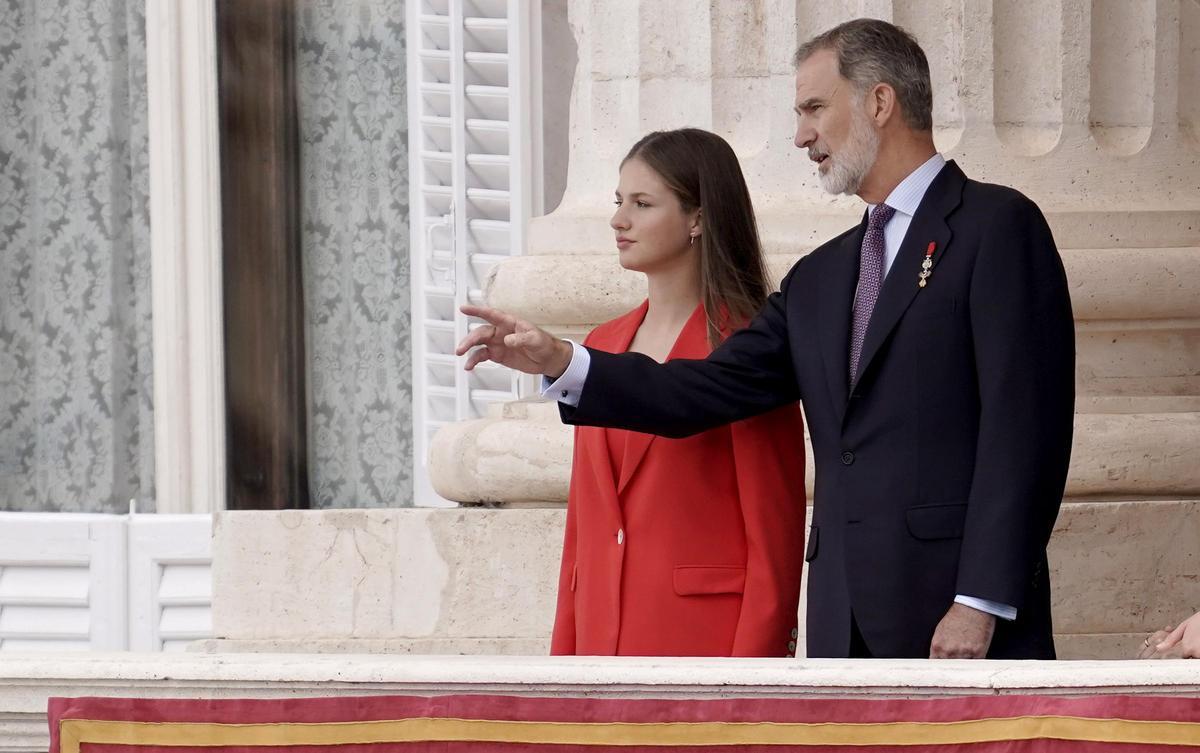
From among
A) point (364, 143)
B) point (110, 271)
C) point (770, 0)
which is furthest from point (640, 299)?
point (110, 271)

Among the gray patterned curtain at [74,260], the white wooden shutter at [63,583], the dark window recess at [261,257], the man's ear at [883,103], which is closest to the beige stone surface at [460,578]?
the man's ear at [883,103]

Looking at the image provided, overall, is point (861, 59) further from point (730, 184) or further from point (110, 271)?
point (110, 271)

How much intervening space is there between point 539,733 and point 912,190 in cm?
98

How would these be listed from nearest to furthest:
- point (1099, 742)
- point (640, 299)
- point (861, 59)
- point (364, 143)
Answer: point (1099, 742) → point (861, 59) → point (640, 299) → point (364, 143)

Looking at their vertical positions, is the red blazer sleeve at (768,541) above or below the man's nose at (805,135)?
below

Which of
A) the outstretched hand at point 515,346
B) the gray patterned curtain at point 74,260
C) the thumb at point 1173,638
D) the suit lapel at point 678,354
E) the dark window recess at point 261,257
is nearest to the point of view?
the thumb at point 1173,638

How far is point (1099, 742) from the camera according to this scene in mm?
2123

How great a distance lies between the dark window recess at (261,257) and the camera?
650cm

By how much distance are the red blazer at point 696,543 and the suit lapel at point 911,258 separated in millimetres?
270

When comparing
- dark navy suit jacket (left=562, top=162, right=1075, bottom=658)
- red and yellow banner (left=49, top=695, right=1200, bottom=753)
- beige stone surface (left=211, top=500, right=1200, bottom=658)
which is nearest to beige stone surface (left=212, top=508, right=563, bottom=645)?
beige stone surface (left=211, top=500, right=1200, bottom=658)

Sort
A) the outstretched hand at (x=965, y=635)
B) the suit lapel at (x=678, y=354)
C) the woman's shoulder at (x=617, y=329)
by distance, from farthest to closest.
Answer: the woman's shoulder at (x=617, y=329)
the suit lapel at (x=678, y=354)
the outstretched hand at (x=965, y=635)

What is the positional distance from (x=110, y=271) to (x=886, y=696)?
497cm

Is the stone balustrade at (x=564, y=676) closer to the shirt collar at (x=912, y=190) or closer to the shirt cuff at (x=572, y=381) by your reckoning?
the shirt cuff at (x=572, y=381)

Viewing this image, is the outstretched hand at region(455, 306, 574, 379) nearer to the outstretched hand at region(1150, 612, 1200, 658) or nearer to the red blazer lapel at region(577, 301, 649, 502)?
the red blazer lapel at region(577, 301, 649, 502)
